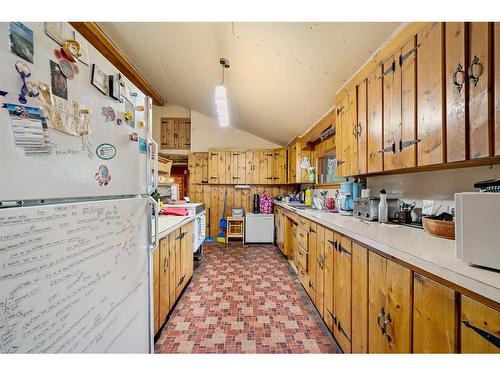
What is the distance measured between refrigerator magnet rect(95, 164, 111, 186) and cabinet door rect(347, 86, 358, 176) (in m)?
1.88

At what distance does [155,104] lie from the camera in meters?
5.12

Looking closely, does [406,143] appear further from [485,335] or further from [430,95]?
[485,335]

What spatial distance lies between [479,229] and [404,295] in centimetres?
39

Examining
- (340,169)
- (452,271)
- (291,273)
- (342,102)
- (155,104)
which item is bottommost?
(291,273)

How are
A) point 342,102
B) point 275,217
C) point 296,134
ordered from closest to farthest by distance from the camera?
point 342,102
point 296,134
point 275,217

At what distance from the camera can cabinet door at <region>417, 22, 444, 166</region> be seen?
3.39 feet

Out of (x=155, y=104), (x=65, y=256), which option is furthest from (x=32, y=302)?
(x=155, y=104)

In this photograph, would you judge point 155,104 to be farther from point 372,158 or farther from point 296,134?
point 372,158

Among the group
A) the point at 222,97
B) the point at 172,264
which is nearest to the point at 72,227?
the point at 172,264

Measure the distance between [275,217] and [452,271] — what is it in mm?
3934

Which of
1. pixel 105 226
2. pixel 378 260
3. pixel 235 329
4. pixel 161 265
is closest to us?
pixel 105 226

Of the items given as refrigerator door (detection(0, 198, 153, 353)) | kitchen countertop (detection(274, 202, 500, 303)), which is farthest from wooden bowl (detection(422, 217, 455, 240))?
refrigerator door (detection(0, 198, 153, 353))

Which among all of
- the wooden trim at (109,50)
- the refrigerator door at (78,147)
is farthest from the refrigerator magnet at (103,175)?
the wooden trim at (109,50)

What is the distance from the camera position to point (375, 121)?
1.60 m
